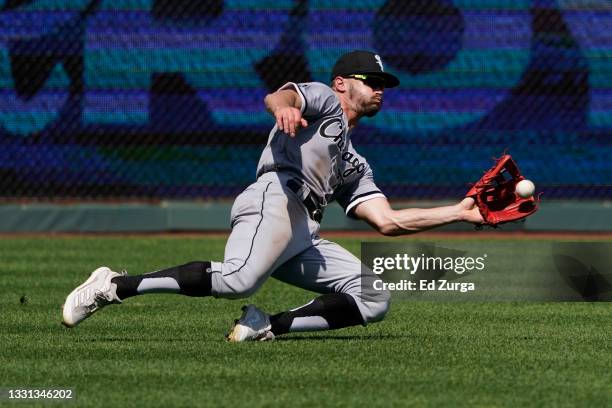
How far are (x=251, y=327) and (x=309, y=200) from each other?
69 centimetres

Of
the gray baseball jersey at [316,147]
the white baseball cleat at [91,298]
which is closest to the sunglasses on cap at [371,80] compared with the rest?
the gray baseball jersey at [316,147]

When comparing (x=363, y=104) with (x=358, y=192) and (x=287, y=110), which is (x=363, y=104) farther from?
(x=287, y=110)

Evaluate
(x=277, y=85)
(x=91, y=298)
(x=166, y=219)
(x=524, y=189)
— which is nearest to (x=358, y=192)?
(x=524, y=189)

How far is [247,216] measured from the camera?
598 centimetres

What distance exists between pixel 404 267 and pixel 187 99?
286 inches

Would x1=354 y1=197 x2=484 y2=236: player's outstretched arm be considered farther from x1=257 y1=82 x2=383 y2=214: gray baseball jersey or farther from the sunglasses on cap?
the sunglasses on cap

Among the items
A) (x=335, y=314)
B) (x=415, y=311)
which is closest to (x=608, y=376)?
(x=335, y=314)

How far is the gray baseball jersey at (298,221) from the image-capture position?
19.1 ft

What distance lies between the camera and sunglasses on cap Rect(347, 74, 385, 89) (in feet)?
20.6

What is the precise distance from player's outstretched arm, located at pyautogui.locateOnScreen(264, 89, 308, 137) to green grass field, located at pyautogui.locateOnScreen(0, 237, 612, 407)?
1.02m

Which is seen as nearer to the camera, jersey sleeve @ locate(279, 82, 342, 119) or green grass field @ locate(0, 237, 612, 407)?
green grass field @ locate(0, 237, 612, 407)

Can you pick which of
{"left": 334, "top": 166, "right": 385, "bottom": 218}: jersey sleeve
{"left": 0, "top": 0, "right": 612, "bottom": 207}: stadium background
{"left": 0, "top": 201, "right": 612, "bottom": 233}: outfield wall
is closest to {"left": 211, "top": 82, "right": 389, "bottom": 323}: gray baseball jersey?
{"left": 334, "top": 166, "right": 385, "bottom": 218}: jersey sleeve

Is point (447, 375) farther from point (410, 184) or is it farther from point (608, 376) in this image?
point (410, 184)

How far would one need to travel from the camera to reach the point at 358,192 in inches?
254
